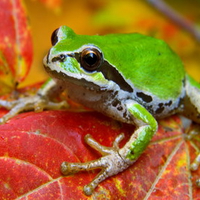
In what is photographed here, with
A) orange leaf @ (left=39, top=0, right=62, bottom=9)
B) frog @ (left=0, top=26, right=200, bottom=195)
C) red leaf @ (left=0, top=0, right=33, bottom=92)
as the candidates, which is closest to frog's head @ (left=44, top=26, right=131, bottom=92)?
frog @ (left=0, top=26, right=200, bottom=195)

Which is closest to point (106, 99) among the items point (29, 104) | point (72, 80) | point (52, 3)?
point (72, 80)

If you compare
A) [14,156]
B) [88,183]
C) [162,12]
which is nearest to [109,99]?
[88,183]

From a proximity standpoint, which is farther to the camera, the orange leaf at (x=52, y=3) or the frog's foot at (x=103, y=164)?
the orange leaf at (x=52, y=3)

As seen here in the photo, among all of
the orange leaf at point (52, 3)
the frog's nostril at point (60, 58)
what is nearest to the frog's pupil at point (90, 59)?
the frog's nostril at point (60, 58)

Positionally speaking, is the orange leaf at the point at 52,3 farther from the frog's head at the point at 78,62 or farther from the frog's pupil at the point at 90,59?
the frog's pupil at the point at 90,59

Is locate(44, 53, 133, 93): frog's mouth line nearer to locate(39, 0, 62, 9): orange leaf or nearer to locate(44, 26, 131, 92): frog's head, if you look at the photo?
locate(44, 26, 131, 92): frog's head

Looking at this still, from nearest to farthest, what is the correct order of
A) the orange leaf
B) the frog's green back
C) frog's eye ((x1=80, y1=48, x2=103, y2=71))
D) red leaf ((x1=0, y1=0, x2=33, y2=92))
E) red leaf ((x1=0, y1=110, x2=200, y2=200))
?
red leaf ((x1=0, y1=110, x2=200, y2=200))
frog's eye ((x1=80, y1=48, x2=103, y2=71))
the frog's green back
red leaf ((x1=0, y1=0, x2=33, y2=92))
the orange leaf

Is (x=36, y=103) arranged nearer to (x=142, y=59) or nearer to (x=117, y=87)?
(x=117, y=87)

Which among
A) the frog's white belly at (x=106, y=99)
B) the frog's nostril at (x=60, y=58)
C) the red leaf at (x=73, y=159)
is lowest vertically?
the red leaf at (x=73, y=159)
